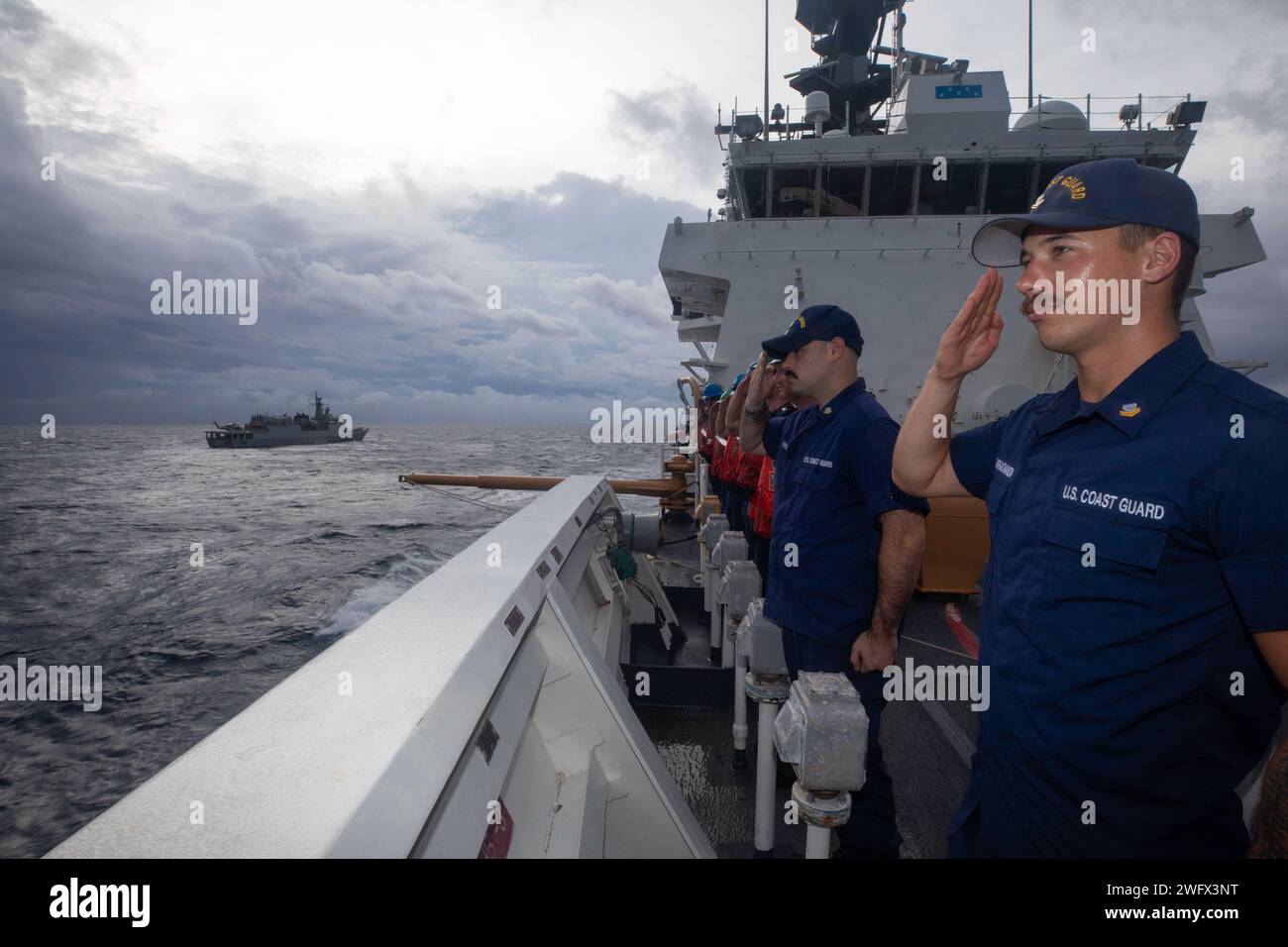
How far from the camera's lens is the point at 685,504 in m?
12.1

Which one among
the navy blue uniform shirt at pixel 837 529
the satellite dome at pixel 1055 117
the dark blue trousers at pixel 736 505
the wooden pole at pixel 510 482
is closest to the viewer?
the navy blue uniform shirt at pixel 837 529

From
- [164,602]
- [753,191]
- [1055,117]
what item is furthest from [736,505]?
[164,602]

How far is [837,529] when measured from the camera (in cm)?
245

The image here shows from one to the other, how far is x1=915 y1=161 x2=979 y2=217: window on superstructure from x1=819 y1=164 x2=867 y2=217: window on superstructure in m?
0.90

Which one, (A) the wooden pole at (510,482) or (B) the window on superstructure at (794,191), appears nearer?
(B) the window on superstructure at (794,191)

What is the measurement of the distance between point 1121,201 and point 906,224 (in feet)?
28.2

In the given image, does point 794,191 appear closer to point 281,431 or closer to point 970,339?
point 970,339

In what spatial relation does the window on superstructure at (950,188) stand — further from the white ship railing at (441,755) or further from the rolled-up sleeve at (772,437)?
the white ship railing at (441,755)

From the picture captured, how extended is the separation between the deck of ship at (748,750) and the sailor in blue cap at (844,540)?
559 mm

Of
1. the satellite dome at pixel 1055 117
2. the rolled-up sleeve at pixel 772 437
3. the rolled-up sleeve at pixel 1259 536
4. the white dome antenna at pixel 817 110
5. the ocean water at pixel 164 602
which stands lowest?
the ocean water at pixel 164 602

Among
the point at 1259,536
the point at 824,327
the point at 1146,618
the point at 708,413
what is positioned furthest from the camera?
the point at 708,413

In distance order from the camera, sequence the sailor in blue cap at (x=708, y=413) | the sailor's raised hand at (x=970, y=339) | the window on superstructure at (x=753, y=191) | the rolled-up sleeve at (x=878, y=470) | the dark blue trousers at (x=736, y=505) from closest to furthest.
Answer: the sailor's raised hand at (x=970, y=339)
the rolled-up sleeve at (x=878, y=470)
the dark blue trousers at (x=736, y=505)
the sailor in blue cap at (x=708, y=413)
the window on superstructure at (x=753, y=191)

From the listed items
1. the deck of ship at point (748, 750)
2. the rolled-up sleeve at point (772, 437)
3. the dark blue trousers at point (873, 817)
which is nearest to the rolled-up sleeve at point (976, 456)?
the dark blue trousers at point (873, 817)

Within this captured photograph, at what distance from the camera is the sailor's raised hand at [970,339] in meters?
1.49
